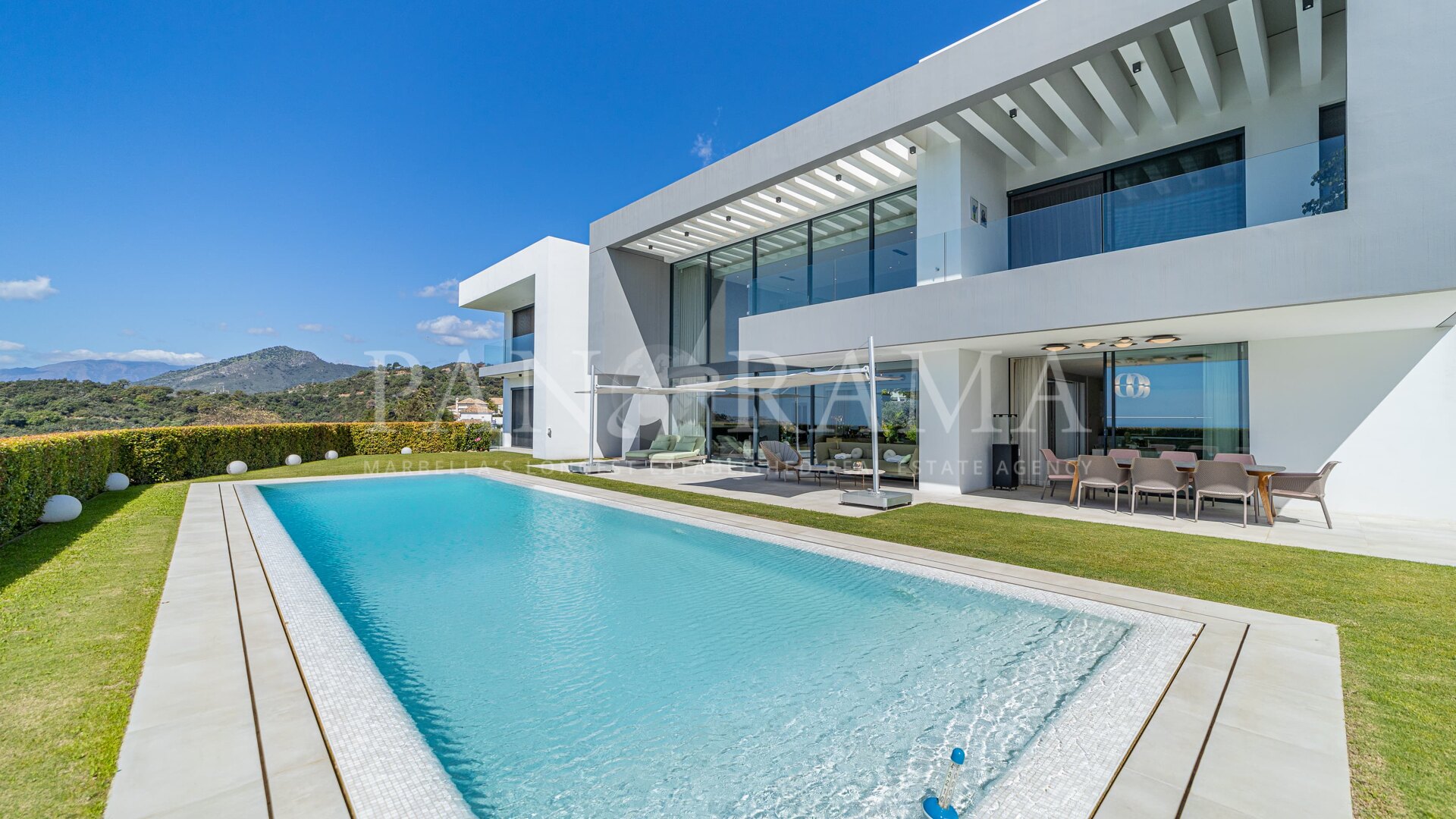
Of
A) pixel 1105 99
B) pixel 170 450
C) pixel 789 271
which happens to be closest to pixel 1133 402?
pixel 1105 99

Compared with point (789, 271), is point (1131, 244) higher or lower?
lower

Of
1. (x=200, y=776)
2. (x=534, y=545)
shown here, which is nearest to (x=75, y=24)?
(x=534, y=545)

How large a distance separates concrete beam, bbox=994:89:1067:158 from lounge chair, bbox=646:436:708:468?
11.2 meters

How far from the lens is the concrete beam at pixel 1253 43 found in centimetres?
745

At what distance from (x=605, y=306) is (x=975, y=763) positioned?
54.6 ft

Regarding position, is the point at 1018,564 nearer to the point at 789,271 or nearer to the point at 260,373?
the point at 789,271

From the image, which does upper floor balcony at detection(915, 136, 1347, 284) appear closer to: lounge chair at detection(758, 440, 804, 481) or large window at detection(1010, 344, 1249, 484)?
large window at detection(1010, 344, 1249, 484)

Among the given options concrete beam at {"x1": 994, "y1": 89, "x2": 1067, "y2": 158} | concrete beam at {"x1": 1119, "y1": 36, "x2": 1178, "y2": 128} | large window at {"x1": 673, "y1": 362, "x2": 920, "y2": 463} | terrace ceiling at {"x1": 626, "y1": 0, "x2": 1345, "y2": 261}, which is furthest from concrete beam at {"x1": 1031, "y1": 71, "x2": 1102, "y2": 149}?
large window at {"x1": 673, "y1": 362, "x2": 920, "y2": 463}

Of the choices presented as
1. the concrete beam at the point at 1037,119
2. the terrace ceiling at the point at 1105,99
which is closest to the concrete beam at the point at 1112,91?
the terrace ceiling at the point at 1105,99

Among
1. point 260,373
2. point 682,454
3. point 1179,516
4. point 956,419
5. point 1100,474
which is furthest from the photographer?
point 260,373

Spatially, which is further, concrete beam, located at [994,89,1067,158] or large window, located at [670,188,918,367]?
large window, located at [670,188,918,367]

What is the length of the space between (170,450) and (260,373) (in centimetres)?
2812

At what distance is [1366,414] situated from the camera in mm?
8312

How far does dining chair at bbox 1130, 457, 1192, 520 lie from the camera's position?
8.41 metres
